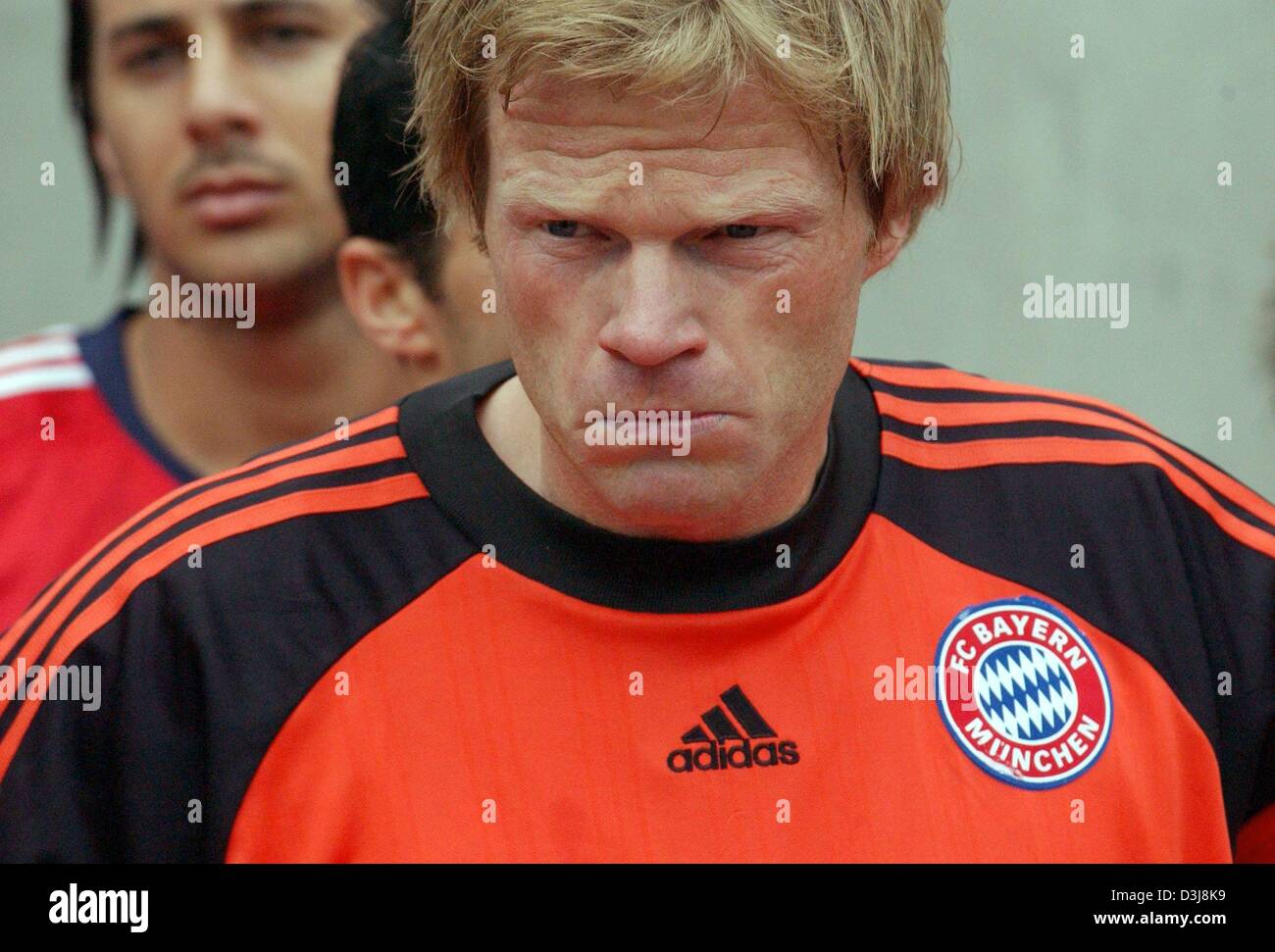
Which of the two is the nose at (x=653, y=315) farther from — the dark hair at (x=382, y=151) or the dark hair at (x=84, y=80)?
the dark hair at (x=84, y=80)

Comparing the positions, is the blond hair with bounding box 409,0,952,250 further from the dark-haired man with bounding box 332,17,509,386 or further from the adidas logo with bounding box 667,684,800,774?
the dark-haired man with bounding box 332,17,509,386

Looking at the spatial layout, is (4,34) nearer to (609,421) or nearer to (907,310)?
(907,310)

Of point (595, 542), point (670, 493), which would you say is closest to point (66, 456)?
point (595, 542)

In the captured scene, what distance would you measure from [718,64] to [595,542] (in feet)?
1.54

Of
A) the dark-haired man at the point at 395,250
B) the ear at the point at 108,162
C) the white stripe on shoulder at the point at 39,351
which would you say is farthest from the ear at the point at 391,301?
the white stripe on shoulder at the point at 39,351

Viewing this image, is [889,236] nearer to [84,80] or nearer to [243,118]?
[243,118]

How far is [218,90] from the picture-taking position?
2760 millimetres

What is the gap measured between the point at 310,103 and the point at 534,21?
4.66 ft

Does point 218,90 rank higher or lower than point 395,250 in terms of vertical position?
higher

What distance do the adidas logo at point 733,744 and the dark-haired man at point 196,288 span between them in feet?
4.09

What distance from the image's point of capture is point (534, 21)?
1.45 meters

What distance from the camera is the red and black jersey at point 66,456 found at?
279 cm

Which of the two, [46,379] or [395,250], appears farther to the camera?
[46,379]
